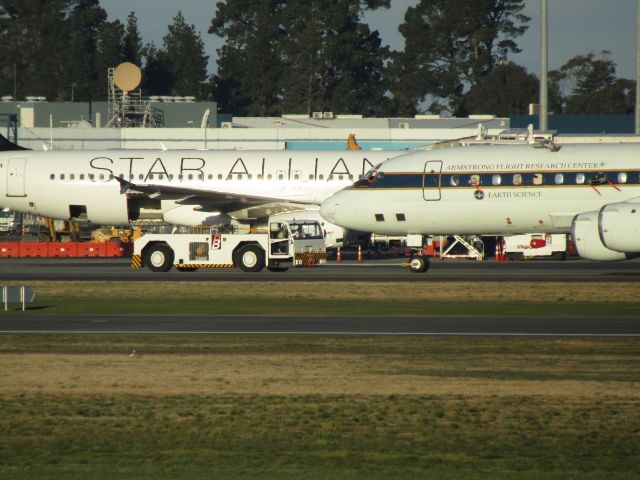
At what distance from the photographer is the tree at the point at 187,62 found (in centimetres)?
Result: 16025

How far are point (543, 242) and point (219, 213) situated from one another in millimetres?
13415

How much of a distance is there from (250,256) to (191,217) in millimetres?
10403

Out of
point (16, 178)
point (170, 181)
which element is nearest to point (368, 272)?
point (170, 181)

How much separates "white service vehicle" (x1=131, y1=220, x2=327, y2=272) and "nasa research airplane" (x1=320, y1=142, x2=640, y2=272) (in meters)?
1.31

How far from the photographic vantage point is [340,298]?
32.6 metres

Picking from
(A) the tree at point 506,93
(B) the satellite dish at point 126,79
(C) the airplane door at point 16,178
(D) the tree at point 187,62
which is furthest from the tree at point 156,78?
(C) the airplane door at point 16,178

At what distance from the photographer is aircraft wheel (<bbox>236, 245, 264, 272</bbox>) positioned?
138 ft

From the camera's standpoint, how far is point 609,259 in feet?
117

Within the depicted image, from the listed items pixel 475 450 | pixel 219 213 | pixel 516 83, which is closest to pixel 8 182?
pixel 219 213

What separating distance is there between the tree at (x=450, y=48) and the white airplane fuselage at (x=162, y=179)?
10892cm

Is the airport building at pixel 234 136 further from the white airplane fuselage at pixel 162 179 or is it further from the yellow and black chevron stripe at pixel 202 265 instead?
the yellow and black chevron stripe at pixel 202 265

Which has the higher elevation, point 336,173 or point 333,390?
point 336,173

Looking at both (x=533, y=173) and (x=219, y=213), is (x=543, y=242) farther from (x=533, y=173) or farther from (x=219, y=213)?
(x=219, y=213)

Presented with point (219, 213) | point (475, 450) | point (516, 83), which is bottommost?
point (475, 450)
